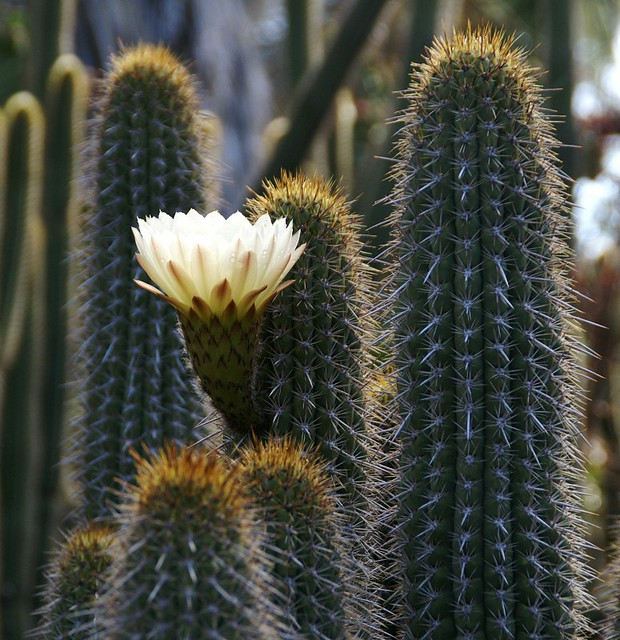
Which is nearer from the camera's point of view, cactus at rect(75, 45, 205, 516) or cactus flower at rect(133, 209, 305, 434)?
cactus flower at rect(133, 209, 305, 434)

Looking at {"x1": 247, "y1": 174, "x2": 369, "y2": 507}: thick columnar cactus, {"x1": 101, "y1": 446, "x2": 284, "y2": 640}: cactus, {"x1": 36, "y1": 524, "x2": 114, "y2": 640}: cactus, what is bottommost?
{"x1": 36, "y1": 524, "x2": 114, "y2": 640}: cactus

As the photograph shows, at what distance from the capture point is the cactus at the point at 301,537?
168 cm

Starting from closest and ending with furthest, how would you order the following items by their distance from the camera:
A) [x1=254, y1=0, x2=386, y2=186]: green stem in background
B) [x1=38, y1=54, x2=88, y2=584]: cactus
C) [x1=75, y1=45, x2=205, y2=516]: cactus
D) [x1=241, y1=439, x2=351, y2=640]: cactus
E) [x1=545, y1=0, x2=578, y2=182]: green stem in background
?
1. [x1=241, y1=439, x2=351, y2=640]: cactus
2. [x1=75, y1=45, x2=205, y2=516]: cactus
3. [x1=38, y1=54, x2=88, y2=584]: cactus
4. [x1=545, y1=0, x2=578, y2=182]: green stem in background
5. [x1=254, y1=0, x2=386, y2=186]: green stem in background

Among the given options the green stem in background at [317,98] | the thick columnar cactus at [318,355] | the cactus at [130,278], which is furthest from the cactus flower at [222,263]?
the green stem in background at [317,98]

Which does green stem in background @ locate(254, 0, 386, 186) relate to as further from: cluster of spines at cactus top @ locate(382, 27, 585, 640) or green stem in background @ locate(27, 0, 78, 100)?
cluster of spines at cactus top @ locate(382, 27, 585, 640)

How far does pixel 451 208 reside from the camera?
2029mm

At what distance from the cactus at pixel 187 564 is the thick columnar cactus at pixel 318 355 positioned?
1.90 ft

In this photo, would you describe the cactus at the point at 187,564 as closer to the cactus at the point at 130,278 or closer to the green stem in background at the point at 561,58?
the cactus at the point at 130,278

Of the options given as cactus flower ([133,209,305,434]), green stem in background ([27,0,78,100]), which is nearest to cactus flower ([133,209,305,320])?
cactus flower ([133,209,305,434])

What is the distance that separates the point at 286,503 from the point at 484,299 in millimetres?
602

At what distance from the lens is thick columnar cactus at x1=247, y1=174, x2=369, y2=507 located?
2051 millimetres

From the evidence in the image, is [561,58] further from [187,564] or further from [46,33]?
[187,564]

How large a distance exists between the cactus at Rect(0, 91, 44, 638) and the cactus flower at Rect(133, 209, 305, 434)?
8.60 ft

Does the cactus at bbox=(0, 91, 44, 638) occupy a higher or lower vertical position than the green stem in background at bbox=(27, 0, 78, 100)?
lower
